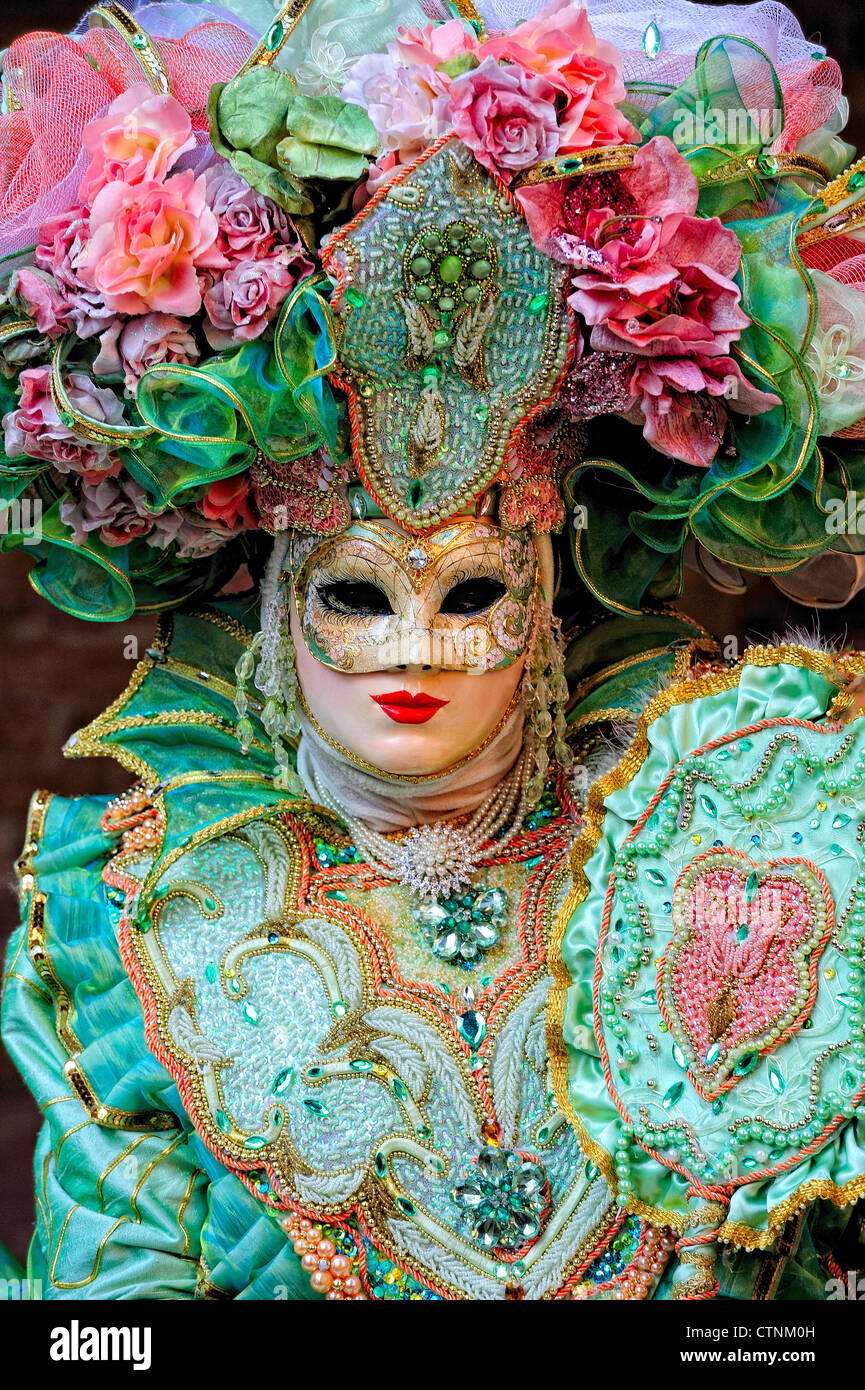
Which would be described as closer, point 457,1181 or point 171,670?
point 457,1181

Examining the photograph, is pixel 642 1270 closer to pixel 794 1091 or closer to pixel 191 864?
pixel 794 1091

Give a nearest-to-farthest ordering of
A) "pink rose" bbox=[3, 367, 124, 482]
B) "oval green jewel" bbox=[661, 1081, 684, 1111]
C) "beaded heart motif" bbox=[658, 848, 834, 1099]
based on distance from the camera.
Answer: "beaded heart motif" bbox=[658, 848, 834, 1099] < "oval green jewel" bbox=[661, 1081, 684, 1111] < "pink rose" bbox=[3, 367, 124, 482]

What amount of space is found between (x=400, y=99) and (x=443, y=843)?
33.8 inches

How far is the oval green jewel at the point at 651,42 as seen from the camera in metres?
2.02

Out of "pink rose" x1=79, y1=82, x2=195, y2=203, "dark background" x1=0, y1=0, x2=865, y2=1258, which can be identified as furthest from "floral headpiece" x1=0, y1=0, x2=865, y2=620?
"dark background" x1=0, y1=0, x2=865, y2=1258

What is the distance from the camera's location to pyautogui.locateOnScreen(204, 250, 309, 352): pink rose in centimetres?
189

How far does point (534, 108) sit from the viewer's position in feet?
6.02

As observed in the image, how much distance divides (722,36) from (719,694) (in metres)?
0.72

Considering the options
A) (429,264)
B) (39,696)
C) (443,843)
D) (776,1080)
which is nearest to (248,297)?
(429,264)

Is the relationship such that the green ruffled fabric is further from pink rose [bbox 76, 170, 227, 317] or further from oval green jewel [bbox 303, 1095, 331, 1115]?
oval green jewel [bbox 303, 1095, 331, 1115]

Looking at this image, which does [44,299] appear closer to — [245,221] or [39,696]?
[245,221]

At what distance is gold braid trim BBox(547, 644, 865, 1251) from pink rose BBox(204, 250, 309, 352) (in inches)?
23.4

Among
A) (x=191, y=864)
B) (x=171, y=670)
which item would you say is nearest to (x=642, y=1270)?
(x=191, y=864)

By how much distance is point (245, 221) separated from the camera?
6.25 feet
